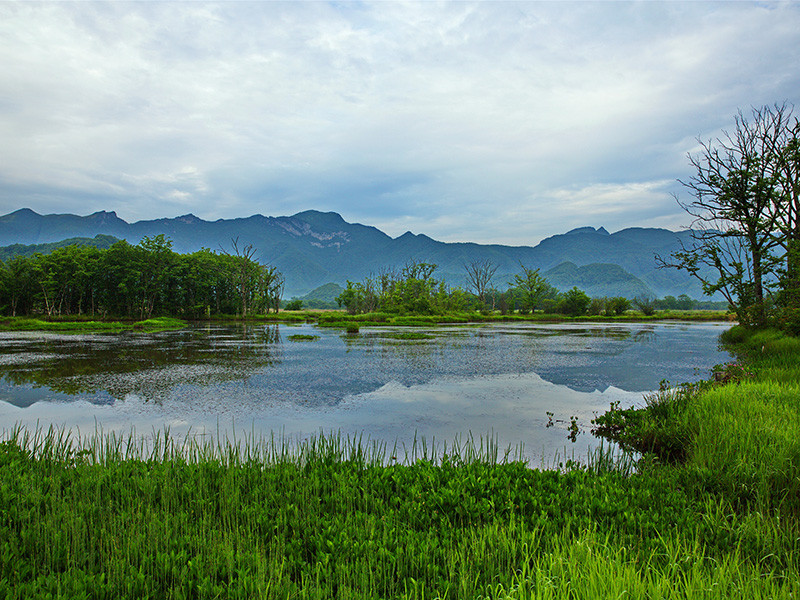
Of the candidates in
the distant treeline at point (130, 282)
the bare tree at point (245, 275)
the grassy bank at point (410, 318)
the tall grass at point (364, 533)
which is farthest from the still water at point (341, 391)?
the bare tree at point (245, 275)

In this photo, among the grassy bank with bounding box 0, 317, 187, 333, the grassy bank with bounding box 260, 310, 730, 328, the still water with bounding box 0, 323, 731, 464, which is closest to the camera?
the still water with bounding box 0, 323, 731, 464

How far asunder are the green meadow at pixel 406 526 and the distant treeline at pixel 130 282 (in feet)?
176

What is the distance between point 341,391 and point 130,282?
52656 millimetres

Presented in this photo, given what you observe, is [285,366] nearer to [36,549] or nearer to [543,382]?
[543,382]

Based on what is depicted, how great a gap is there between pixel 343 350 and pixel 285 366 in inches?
238

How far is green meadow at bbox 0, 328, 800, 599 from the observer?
2.75m

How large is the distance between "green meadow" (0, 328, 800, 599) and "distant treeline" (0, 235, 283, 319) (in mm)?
53733

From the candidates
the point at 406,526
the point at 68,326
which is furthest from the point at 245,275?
the point at 406,526

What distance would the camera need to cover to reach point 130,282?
52156mm

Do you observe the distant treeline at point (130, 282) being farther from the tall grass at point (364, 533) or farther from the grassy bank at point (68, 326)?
A: the tall grass at point (364, 533)

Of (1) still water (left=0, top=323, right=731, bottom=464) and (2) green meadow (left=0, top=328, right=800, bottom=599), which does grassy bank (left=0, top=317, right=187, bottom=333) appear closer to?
(1) still water (left=0, top=323, right=731, bottom=464)

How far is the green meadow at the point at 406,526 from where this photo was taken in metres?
2.75

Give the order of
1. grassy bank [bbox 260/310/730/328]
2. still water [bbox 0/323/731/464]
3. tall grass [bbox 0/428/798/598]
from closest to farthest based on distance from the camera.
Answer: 1. tall grass [bbox 0/428/798/598]
2. still water [bbox 0/323/731/464]
3. grassy bank [bbox 260/310/730/328]

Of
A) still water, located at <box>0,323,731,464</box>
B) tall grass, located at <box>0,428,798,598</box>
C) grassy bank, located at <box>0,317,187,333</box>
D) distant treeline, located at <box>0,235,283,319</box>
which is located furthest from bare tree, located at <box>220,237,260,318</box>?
tall grass, located at <box>0,428,798,598</box>
